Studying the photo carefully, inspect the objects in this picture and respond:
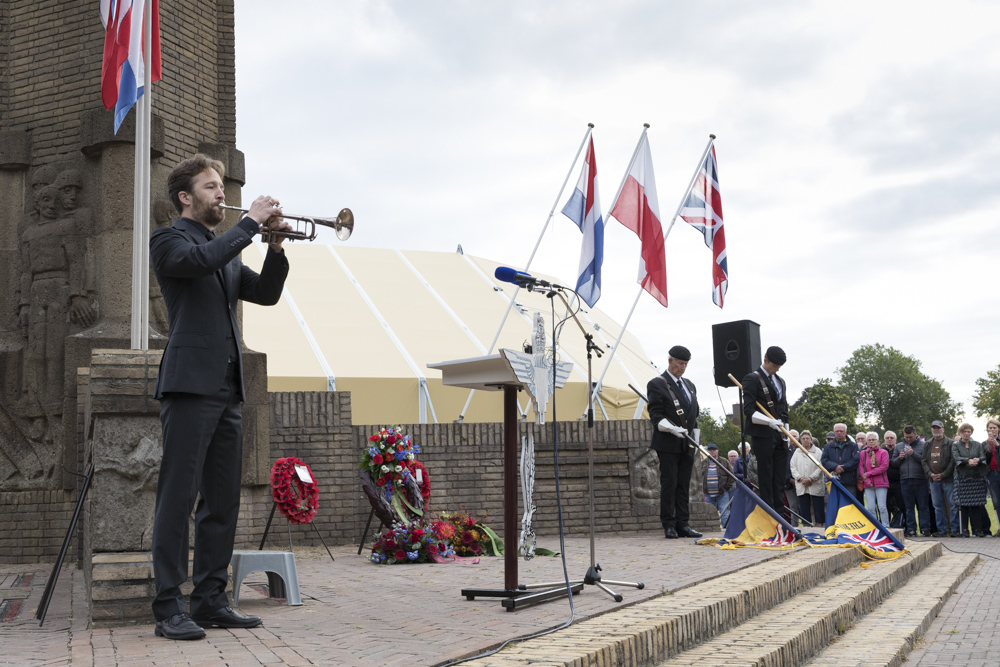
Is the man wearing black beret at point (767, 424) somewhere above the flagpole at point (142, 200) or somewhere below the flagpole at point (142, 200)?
below

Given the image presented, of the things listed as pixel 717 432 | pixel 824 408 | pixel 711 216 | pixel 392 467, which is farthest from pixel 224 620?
pixel 824 408

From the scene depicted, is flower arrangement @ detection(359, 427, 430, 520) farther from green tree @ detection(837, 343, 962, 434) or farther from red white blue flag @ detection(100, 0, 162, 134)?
green tree @ detection(837, 343, 962, 434)

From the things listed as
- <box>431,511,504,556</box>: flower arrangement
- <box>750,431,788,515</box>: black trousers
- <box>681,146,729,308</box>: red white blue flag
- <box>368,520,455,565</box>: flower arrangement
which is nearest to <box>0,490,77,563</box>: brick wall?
<box>368,520,455,565</box>: flower arrangement

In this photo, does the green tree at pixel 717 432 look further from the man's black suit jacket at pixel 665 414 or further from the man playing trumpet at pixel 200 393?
the man playing trumpet at pixel 200 393

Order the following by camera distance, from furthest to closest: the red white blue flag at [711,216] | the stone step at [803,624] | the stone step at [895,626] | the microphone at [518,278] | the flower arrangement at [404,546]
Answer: the red white blue flag at [711,216] < the flower arrangement at [404,546] < the stone step at [895,626] < the microphone at [518,278] < the stone step at [803,624]

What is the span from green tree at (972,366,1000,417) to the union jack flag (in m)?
55.1

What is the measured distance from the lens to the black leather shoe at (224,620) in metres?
3.98

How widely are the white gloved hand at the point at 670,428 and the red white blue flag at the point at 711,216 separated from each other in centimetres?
311

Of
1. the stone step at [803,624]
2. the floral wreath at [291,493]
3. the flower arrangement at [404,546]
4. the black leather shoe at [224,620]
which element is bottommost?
the stone step at [803,624]

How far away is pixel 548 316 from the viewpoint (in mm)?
22859

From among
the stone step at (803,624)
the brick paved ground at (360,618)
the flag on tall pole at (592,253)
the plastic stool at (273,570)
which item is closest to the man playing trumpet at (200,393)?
the brick paved ground at (360,618)

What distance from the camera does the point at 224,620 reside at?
399 cm

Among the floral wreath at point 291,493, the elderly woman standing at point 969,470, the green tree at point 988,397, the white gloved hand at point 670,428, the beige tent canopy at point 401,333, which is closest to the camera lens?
the floral wreath at point 291,493

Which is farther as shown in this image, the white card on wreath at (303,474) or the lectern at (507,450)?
the white card on wreath at (303,474)
